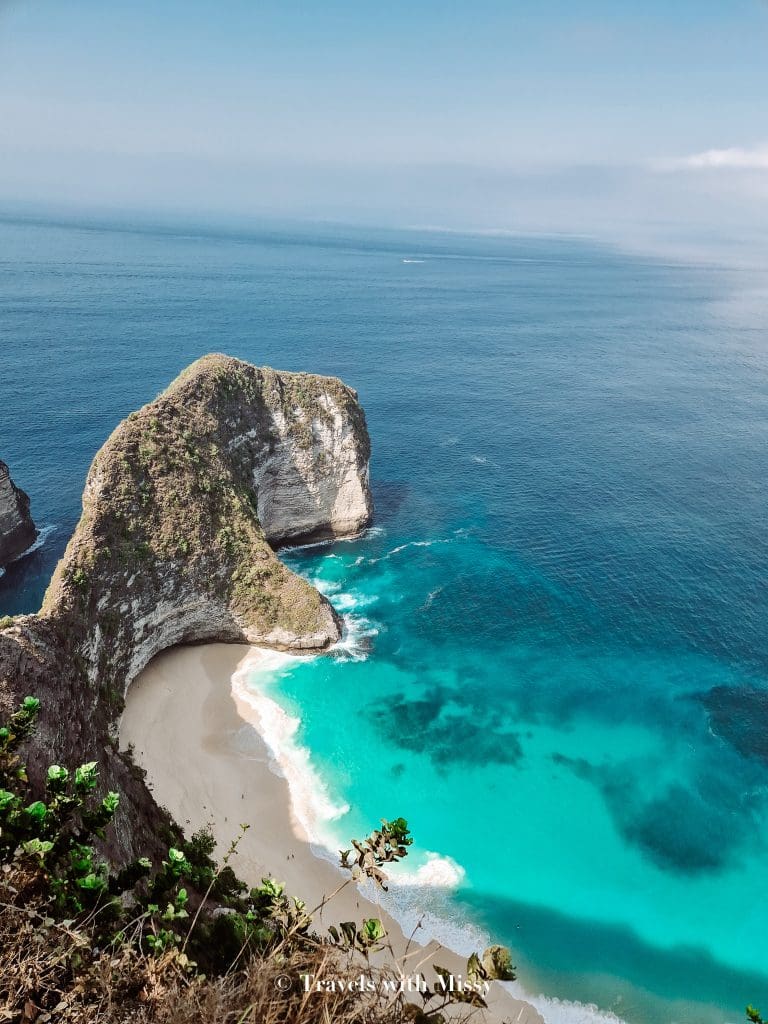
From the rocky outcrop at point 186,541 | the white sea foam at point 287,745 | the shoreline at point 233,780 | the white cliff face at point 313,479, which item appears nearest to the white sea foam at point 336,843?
the white sea foam at point 287,745

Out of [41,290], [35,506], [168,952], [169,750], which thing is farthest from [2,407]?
[168,952]

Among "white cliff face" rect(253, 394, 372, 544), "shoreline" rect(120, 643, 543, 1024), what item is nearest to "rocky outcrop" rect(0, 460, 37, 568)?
"shoreline" rect(120, 643, 543, 1024)

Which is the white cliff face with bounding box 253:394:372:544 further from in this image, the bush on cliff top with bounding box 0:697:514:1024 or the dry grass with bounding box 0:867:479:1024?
the dry grass with bounding box 0:867:479:1024

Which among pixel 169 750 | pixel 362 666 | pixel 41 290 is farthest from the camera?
pixel 41 290

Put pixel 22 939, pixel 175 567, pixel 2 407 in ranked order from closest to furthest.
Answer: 1. pixel 22 939
2. pixel 175 567
3. pixel 2 407

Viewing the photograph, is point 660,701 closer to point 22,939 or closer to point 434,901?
point 434,901

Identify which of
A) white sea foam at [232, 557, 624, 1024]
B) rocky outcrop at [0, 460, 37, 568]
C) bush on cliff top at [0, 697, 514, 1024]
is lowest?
white sea foam at [232, 557, 624, 1024]
